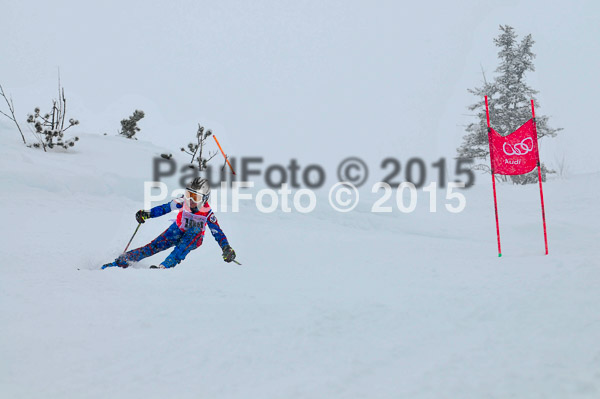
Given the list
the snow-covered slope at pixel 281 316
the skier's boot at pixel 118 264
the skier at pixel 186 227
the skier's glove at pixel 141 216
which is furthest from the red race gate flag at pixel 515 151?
the skier's boot at pixel 118 264

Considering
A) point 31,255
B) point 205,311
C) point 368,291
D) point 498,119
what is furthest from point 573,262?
point 498,119

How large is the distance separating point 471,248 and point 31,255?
222 inches

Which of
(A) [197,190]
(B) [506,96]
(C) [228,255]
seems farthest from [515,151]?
(B) [506,96]

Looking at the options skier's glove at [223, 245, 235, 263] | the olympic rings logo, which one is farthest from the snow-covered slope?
the olympic rings logo

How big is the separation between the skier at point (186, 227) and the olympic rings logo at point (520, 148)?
13.3ft

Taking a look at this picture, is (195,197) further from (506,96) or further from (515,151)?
(506,96)

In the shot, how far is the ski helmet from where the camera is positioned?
4.75 m

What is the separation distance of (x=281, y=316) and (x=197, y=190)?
227cm

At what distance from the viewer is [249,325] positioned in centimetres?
282

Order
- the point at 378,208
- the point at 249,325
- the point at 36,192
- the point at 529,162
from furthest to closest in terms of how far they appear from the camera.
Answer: the point at 378,208 < the point at 36,192 < the point at 529,162 < the point at 249,325

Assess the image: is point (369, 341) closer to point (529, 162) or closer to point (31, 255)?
point (31, 255)

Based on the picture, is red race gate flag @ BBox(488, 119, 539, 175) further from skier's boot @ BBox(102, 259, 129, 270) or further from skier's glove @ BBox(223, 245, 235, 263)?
skier's boot @ BBox(102, 259, 129, 270)

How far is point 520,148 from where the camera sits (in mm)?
5594

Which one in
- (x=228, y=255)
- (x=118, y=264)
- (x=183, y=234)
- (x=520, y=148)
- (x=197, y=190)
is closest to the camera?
(x=118, y=264)
